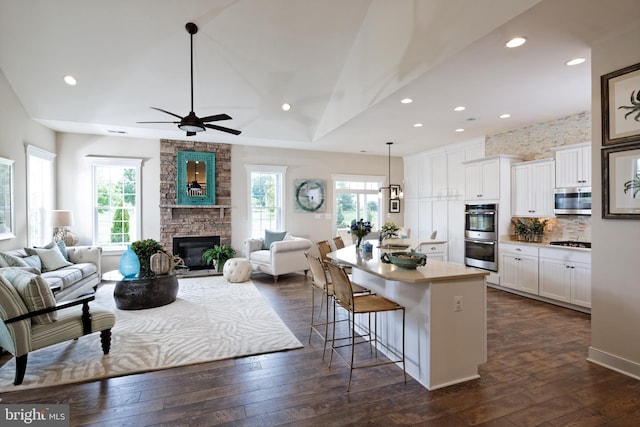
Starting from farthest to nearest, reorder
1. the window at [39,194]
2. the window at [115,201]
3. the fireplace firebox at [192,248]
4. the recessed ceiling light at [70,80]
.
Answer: the fireplace firebox at [192,248]
the window at [115,201]
the window at [39,194]
the recessed ceiling light at [70,80]

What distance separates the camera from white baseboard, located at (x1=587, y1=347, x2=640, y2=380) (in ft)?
8.70

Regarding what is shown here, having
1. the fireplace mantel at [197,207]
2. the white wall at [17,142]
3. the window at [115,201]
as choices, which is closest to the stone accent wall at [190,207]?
the fireplace mantel at [197,207]

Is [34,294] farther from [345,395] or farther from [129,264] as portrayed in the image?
[345,395]

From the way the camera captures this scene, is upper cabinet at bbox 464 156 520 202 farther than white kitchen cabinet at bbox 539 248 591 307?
Yes

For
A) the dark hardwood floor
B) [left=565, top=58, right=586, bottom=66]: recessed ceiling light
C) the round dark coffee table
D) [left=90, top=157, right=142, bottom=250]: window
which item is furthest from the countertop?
[left=90, top=157, right=142, bottom=250]: window

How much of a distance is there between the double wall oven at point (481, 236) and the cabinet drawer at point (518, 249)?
140 mm

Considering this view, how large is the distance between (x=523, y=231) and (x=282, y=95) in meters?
4.85

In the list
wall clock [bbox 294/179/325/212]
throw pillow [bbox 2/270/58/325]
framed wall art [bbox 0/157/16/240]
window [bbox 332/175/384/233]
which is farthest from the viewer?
window [bbox 332/175/384/233]

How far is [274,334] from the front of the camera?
3.55m

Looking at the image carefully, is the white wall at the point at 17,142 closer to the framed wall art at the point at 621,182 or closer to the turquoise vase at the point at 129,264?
the turquoise vase at the point at 129,264

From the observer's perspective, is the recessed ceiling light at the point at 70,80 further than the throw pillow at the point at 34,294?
Yes

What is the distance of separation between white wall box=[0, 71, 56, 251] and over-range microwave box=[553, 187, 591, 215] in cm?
829

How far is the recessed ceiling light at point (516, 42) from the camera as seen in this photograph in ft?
8.70

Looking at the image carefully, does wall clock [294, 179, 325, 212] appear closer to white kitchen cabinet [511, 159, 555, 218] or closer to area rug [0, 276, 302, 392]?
area rug [0, 276, 302, 392]
